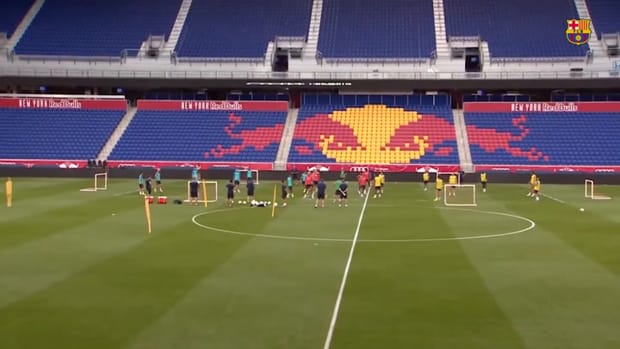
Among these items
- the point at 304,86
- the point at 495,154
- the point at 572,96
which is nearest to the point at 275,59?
the point at 304,86

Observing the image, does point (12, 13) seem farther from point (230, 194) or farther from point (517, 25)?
point (517, 25)

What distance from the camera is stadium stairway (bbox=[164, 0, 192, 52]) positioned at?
218 ft

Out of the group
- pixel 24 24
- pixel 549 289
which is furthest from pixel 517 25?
pixel 549 289

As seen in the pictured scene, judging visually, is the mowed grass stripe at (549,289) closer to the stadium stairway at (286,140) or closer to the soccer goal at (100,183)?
the soccer goal at (100,183)

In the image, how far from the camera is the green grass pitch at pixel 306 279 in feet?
42.4

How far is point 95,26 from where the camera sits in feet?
226

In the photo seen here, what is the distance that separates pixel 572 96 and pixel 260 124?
99.0 feet

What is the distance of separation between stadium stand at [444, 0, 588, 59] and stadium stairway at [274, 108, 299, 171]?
17.1 meters

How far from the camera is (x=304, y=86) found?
65.5m

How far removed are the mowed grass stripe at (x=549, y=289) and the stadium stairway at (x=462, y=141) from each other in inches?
1220

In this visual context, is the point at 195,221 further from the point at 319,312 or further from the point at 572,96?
the point at 572,96

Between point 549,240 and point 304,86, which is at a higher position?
point 304,86

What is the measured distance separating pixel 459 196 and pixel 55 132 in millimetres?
38799

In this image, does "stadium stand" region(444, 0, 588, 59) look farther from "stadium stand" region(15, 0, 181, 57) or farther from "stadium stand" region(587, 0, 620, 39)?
"stadium stand" region(15, 0, 181, 57)
